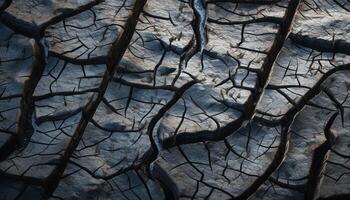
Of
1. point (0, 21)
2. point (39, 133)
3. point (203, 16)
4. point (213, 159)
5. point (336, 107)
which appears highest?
point (203, 16)

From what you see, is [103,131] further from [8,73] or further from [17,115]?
[8,73]

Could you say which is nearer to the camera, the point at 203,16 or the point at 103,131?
the point at 103,131

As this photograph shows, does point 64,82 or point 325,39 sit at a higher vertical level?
point 325,39

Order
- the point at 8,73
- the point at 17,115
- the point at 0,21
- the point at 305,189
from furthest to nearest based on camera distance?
the point at 0,21 → the point at 8,73 → the point at 17,115 → the point at 305,189

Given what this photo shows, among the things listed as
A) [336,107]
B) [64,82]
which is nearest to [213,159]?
[336,107]

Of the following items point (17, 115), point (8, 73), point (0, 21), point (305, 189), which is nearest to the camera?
point (305, 189)

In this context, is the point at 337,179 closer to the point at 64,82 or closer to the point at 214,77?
the point at 214,77
